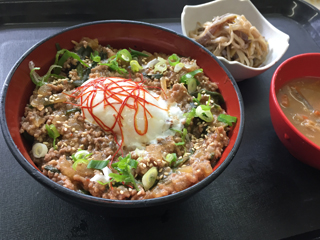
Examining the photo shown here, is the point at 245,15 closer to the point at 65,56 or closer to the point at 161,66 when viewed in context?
the point at 161,66

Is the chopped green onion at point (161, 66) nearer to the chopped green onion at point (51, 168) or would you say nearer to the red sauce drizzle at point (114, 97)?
the red sauce drizzle at point (114, 97)

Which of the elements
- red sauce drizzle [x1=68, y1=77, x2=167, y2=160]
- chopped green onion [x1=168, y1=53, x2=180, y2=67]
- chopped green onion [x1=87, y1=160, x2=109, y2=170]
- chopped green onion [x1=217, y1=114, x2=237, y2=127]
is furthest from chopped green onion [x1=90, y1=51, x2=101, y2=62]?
chopped green onion [x1=217, y1=114, x2=237, y2=127]

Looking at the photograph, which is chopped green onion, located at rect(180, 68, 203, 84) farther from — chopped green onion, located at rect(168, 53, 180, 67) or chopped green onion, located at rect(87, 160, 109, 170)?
chopped green onion, located at rect(87, 160, 109, 170)

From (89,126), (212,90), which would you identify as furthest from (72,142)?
(212,90)

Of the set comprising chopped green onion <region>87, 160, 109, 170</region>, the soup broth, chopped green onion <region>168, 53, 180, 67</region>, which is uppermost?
chopped green onion <region>168, 53, 180, 67</region>

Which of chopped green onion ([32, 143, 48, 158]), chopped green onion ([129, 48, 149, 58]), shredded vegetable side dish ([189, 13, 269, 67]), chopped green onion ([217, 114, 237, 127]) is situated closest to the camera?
chopped green onion ([32, 143, 48, 158])

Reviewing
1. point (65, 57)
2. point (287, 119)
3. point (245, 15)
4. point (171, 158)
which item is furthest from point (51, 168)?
point (245, 15)

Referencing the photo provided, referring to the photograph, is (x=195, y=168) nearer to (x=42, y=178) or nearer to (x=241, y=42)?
(x=42, y=178)
